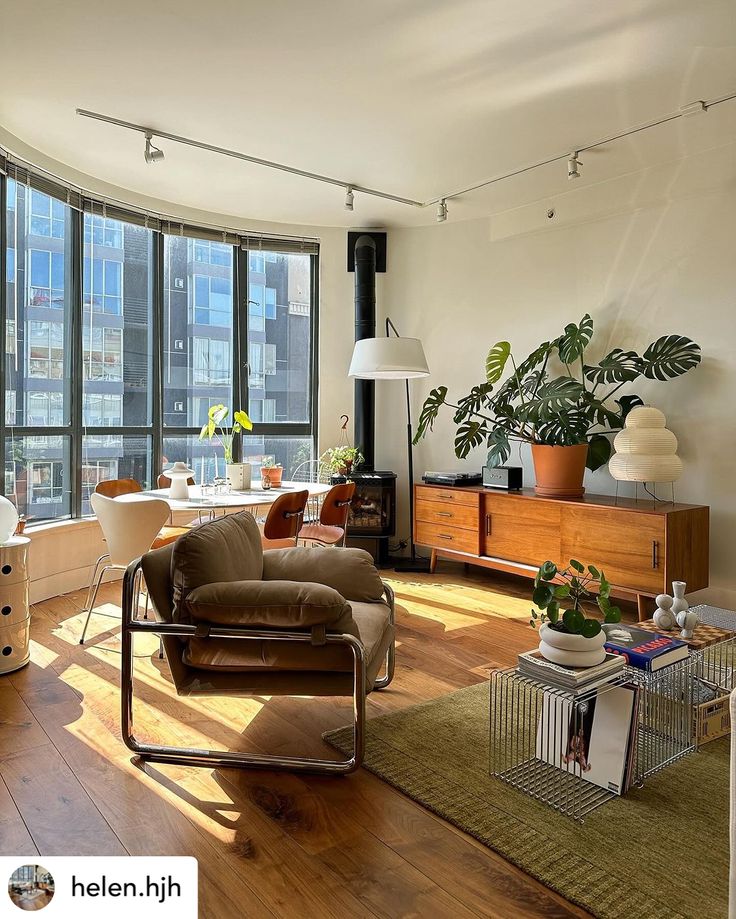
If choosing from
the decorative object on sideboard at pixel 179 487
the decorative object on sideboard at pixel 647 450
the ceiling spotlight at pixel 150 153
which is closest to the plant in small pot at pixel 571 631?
the decorative object on sideboard at pixel 647 450

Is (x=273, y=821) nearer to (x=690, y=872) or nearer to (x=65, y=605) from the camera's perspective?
(x=690, y=872)

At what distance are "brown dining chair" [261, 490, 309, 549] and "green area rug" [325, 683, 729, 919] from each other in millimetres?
1524

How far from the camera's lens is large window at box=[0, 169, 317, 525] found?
464 cm

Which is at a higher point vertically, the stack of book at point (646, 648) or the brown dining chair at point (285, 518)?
the brown dining chair at point (285, 518)

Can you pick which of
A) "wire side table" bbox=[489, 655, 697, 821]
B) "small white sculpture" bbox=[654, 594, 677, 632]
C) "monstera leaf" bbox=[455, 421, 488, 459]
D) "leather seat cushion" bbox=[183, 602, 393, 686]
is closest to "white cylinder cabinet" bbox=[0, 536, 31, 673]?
"leather seat cushion" bbox=[183, 602, 393, 686]

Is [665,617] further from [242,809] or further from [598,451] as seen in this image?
[598,451]

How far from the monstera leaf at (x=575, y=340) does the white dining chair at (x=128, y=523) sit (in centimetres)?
281

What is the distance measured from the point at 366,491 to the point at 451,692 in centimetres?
278

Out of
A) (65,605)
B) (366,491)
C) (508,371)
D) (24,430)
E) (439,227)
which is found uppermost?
(439,227)

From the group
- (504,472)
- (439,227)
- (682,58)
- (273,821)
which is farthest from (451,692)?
(439,227)

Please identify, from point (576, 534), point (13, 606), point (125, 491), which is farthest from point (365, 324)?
point (13, 606)

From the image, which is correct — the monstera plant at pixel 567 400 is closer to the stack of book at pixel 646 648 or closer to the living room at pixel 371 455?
the living room at pixel 371 455

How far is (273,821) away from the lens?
81.6 inches

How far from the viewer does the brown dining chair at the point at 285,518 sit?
3.99 metres
